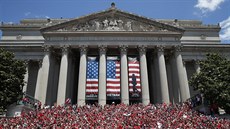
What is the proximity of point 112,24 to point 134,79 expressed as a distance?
10623 millimetres

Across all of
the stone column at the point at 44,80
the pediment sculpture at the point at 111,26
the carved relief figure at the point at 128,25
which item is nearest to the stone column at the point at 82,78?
the pediment sculpture at the point at 111,26

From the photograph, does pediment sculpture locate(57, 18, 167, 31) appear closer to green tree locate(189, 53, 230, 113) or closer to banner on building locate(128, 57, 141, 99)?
banner on building locate(128, 57, 141, 99)

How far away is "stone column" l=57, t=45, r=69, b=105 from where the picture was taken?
103 feet

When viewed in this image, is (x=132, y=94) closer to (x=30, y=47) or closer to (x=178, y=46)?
(x=178, y=46)

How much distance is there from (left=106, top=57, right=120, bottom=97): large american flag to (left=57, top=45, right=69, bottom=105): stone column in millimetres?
6617

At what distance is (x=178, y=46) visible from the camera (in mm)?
35250

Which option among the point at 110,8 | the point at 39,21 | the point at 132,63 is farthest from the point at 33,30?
the point at 132,63

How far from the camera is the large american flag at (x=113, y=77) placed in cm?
3183

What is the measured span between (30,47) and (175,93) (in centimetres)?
2885

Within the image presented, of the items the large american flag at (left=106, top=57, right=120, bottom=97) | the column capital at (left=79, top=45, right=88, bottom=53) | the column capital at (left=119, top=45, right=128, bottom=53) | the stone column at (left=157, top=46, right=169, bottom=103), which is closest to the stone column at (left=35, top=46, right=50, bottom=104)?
the column capital at (left=79, top=45, right=88, bottom=53)

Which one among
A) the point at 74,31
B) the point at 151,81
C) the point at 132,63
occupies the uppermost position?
the point at 74,31

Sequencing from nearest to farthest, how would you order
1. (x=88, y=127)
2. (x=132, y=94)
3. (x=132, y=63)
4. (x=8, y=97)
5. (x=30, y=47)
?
(x=88, y=127) < (x=8, y=97) < (x=132, y=94) < (x=132, y=63) < (x=30, y=47)

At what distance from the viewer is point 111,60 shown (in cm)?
3469

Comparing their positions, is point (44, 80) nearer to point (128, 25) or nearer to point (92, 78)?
point (92, 78)
